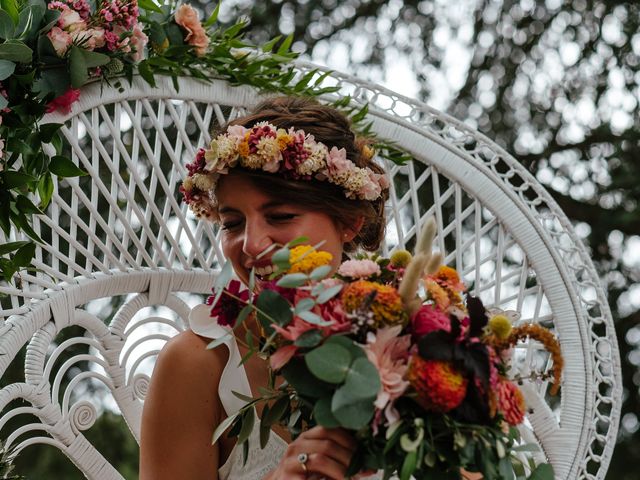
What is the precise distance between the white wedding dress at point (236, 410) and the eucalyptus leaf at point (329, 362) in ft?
1.95

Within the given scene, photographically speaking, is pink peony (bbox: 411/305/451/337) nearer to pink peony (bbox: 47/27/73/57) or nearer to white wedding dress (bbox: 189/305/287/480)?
white wedding dress (bbox: 189/305/287/480)

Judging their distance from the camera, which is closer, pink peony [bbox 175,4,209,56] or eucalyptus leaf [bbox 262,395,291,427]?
eucalyptus leaf [bbox 262,395,291,427]

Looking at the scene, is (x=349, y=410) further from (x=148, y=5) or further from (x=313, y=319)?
(x=148, y=5)

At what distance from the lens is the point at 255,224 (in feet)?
5.79

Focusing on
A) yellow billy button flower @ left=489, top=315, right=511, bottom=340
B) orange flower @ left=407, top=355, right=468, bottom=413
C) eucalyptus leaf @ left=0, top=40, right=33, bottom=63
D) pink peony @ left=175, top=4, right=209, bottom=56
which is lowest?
orange flower @ left=407, top=355, right=468, bottom=413

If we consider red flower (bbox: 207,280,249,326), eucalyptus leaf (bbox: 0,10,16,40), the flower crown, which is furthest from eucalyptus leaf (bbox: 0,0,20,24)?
red flower (bbox: 207,280,249,326)

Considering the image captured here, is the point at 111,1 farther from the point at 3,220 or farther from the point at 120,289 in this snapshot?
the point at 120,289

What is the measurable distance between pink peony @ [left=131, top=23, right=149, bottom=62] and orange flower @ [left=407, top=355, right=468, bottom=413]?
0.98 m

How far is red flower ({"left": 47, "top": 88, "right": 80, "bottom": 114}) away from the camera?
1828 mm

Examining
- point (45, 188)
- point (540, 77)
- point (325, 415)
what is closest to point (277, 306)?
point (325, 415)

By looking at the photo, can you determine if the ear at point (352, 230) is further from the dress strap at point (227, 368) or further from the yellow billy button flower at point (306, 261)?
the yellow billy button flower at point (306, 261)

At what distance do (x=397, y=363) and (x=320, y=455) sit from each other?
21 cm

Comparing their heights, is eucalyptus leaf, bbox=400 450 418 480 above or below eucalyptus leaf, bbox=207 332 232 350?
below

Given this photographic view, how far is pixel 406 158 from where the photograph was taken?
2.44 m
